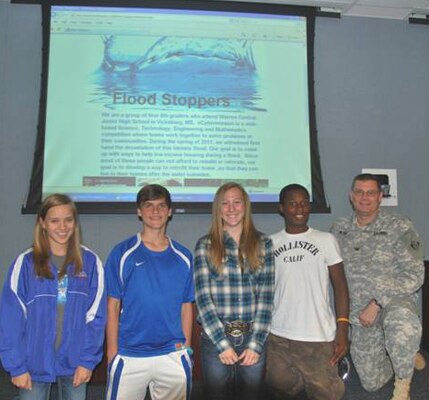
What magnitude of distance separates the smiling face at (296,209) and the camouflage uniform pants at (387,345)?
0.89 metres

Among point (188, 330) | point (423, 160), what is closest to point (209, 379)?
point (188, 330)

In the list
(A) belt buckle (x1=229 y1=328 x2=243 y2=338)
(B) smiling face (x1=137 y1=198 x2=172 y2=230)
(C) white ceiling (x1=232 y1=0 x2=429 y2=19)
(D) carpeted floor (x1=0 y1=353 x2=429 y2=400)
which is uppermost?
(C) white ceiling (x1=232 y1=0 x2=429 y2=19)

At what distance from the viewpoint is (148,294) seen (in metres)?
1.99

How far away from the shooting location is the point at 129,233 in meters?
3.34

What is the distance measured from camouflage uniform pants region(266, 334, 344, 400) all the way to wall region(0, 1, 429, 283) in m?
1.35

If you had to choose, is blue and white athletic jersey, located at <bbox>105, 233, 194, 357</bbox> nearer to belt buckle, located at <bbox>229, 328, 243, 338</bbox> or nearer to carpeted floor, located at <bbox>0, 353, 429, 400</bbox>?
belt buckle, located at <bbox>229, 328, 243, 338</bbox>

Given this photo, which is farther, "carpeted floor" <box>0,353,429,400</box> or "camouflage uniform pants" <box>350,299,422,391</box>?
"carpeted floor" <box>0,353,429,400</box>

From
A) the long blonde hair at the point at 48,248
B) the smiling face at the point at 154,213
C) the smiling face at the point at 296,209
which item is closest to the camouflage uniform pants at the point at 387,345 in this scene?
the smiling face at the point at 296,209

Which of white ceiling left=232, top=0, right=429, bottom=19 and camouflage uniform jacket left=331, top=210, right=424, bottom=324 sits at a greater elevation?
white ceiling left=232, top=0, right=429, bottom=19

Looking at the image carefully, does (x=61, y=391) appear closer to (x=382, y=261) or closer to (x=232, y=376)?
(x=232, y=376)

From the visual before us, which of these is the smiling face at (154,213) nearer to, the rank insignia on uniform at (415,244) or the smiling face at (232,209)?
the smiling face at (232,209)

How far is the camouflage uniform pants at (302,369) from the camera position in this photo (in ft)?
7.17

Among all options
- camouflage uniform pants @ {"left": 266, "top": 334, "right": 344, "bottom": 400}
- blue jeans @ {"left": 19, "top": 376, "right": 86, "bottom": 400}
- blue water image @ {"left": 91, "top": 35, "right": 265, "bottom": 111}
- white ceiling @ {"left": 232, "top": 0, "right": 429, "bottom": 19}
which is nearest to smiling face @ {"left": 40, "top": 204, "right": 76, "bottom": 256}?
blue jeans @ {"left": 19, "top": 376, "right": 86, "bottom": 400}

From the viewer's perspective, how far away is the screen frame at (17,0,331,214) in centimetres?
318
